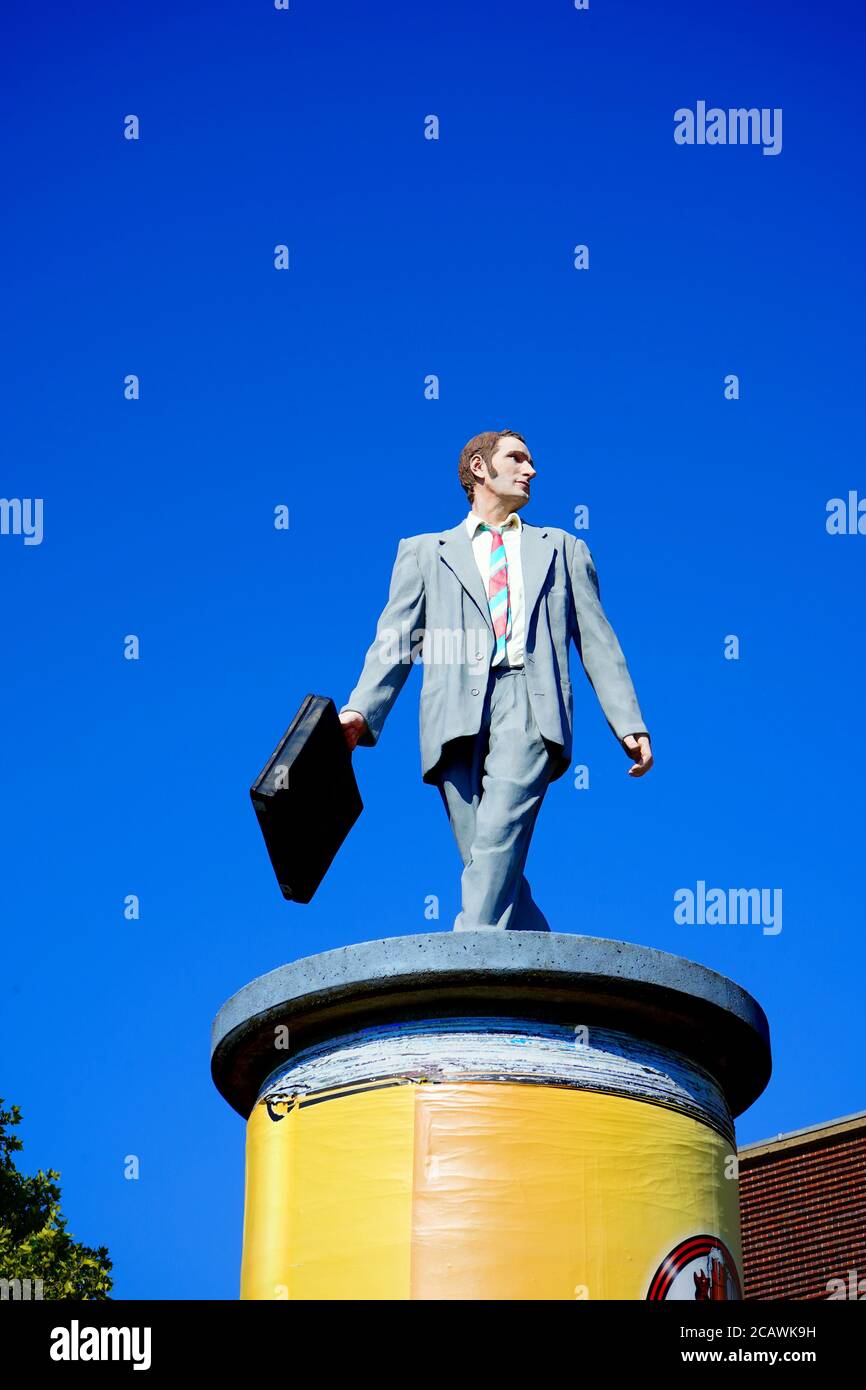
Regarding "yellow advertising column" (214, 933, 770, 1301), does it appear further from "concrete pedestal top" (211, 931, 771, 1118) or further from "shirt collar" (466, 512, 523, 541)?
"shirt collar" (466, 512, 523, 541)

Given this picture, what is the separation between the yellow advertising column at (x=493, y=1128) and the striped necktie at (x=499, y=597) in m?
1.70

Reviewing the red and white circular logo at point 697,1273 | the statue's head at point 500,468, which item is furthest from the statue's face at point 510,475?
the red and white circular logo at point 697,1273

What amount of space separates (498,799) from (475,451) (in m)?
1.88

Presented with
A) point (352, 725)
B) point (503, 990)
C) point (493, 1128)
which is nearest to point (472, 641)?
point (352, 725)

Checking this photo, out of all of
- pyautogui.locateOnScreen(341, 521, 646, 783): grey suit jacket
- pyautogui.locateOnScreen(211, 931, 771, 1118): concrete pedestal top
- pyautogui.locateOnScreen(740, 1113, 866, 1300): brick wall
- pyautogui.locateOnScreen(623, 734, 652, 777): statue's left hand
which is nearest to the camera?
pyautogui.locateOnScreen(211, 931, 771, 1118): concrete pedestal top

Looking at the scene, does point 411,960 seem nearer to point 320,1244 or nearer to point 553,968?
point 553,968

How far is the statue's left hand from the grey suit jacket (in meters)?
0.04

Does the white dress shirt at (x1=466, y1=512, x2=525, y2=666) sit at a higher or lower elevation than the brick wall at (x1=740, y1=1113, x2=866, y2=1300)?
higher

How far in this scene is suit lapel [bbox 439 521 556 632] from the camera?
26.8 ft

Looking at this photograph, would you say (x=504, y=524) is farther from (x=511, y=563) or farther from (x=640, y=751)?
(x=640, y=751)

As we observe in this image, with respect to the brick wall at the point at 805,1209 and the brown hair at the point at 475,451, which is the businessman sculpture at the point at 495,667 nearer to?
the brown hair at the point at 475,451

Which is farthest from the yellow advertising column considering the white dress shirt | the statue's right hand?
the white dress shirt
